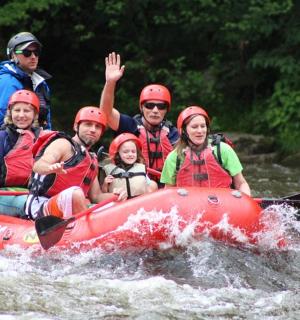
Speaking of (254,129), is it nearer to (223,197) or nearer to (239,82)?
(239,82)

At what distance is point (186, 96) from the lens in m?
14.1

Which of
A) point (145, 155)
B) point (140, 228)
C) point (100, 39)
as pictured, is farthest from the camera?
point (100, 39)

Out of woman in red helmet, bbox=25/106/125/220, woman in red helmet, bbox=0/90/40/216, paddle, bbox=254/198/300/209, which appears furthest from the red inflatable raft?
woman in red helmet, bbox=0/90/40/216

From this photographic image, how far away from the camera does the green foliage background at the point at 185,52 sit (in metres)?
13.6

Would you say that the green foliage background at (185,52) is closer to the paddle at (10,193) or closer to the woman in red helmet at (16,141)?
the woman in red helmet at (16,141)

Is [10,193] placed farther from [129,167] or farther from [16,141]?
[129,167]

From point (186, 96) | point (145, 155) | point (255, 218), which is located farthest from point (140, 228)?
point (186, 96)

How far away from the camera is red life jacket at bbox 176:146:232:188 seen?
6226 millimetres

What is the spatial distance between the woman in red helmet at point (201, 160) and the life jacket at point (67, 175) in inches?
27.1

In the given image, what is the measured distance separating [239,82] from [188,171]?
338 inches

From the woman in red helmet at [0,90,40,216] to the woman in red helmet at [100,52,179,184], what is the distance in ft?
2.66

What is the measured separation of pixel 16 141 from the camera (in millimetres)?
6691

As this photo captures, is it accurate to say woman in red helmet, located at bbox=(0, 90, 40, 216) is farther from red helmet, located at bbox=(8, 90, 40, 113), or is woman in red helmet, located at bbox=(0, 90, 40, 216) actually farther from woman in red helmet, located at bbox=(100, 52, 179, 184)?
woman in red helmet, located at bbox=(100, 52, 179, 184)

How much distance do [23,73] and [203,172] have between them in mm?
2176
